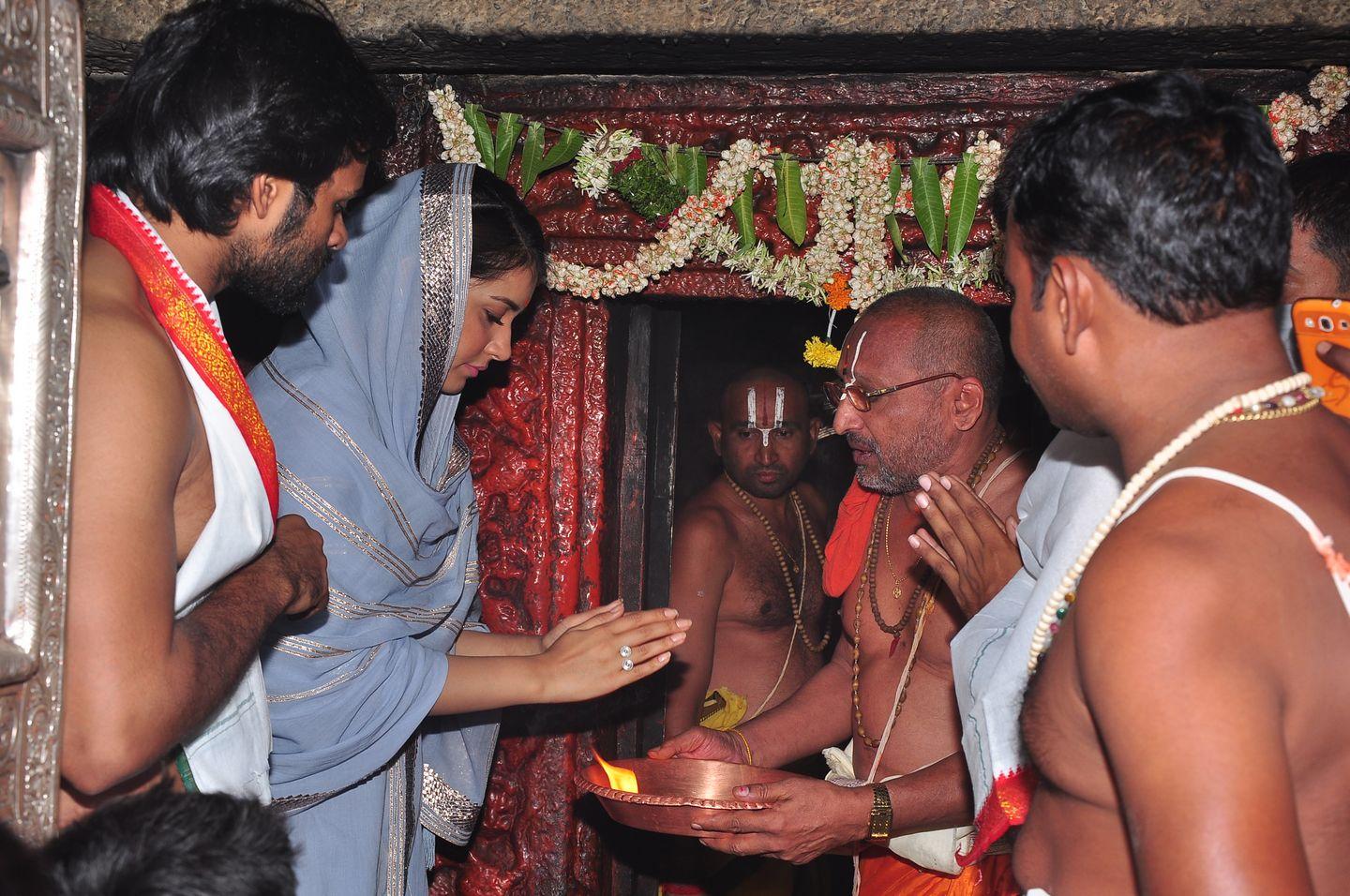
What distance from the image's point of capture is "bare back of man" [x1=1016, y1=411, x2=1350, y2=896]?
119 centimetres

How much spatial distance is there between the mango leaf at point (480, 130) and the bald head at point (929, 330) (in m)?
1.26

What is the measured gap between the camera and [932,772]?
3.06m

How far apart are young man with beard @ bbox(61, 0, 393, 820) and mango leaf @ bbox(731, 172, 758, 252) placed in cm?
127

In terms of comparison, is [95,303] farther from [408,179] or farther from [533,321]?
[533,321]

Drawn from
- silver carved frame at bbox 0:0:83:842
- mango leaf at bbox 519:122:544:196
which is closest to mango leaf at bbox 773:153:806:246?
mango leaf at bbox 519:122:544:196

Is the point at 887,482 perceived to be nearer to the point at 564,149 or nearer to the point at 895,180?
the point at 895,180

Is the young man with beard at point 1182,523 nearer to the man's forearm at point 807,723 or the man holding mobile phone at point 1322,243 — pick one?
the man holding mobile phone at point 1322,243

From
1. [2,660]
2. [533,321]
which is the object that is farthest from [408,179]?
[2,660]

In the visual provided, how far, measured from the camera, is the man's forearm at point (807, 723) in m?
3.72

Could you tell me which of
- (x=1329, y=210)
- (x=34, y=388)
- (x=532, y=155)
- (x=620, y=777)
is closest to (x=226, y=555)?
(x=34, y=388)

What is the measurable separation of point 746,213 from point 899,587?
50.9 inches

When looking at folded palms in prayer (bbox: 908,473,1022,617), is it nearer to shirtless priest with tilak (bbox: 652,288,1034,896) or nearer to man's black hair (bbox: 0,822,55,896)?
shirtless priest with tilak (bbox: 652,288,1034,896)

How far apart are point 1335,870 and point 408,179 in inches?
107

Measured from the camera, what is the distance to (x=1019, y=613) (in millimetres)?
2416
